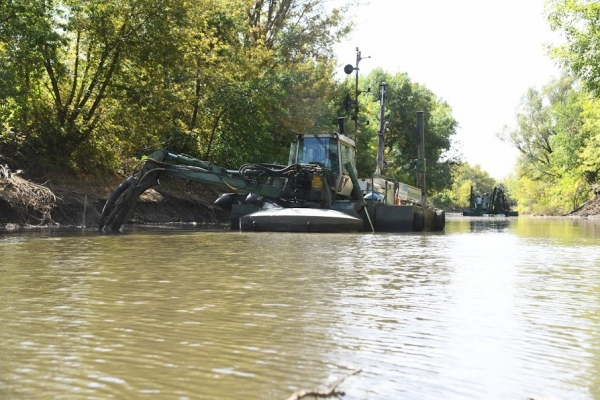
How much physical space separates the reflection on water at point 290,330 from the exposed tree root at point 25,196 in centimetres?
1189

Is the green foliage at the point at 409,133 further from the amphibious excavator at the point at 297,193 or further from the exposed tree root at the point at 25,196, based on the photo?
the exposed tree root at the point at 25,196

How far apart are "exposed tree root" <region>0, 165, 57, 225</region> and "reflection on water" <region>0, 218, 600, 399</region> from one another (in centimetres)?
1189

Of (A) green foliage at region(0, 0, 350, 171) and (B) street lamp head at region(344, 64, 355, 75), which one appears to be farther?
(B) street lamp head at region(344, 64, 355, 75)

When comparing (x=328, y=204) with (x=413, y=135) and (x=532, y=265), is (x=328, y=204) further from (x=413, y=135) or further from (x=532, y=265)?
(x=413, y=135)

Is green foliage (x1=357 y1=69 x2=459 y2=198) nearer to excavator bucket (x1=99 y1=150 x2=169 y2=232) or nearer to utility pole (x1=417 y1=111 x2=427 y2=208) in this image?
utility pole (x1=417 y1=111 x2=427 y2=208)

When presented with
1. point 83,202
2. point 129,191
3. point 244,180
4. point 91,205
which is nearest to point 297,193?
point 244,180

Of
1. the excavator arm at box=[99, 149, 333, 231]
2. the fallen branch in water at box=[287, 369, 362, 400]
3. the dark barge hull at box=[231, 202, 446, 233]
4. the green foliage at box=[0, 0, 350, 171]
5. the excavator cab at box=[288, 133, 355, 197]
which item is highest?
the green foliage at box=[0, 0, 350, 171]

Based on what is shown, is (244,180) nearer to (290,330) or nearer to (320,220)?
(320,220)

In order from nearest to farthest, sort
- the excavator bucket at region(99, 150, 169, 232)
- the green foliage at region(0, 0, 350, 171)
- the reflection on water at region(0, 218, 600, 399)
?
the reflection on water at region(0, 218, 600, 399)
the excavator bucket at region(99, 150, 169, 232)
the green foliage at region(0, 0, 350, 171)

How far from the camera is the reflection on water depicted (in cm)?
379

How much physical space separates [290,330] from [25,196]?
18.1 m

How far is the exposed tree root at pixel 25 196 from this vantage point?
21438 millimetres

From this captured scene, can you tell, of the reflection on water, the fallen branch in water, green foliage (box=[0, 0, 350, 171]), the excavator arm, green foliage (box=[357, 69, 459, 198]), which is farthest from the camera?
green foliage (box=[357, 69, 459, 198])

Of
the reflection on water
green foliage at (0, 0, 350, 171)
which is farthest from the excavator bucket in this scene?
the reflection on water
